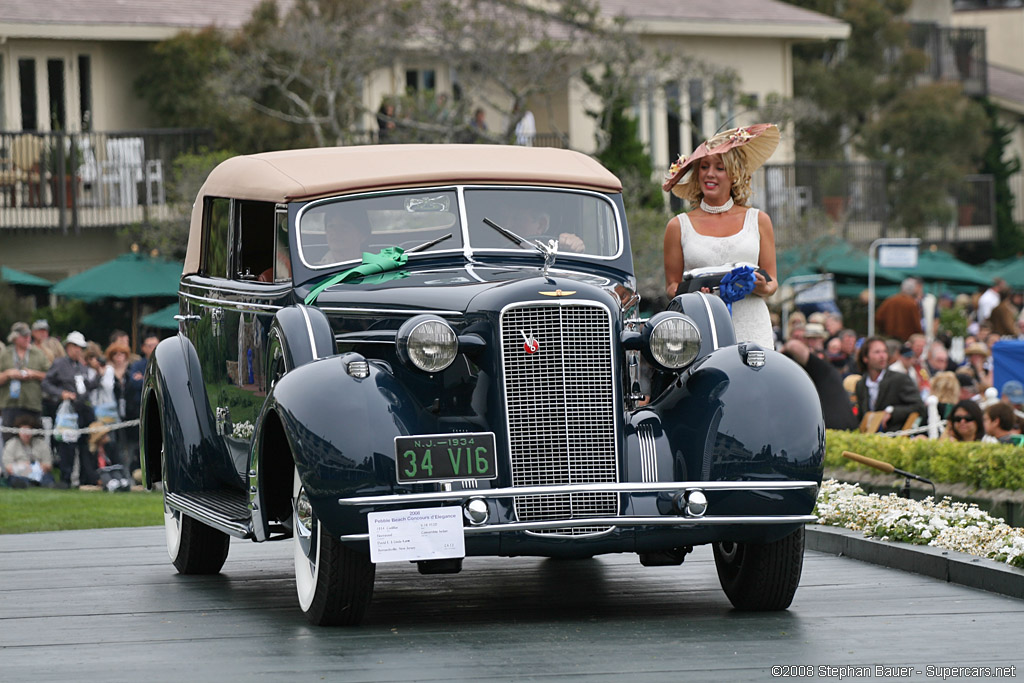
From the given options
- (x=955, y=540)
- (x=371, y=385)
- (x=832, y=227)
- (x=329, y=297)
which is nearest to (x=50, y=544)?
(x=329, y=297)

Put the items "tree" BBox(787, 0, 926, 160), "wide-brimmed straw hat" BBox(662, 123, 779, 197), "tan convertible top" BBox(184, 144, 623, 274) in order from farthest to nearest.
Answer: "tree" BBox(787, 0, 926, 160) < "wide-brimmed straw hat" BBox(662, 123, 779, 197) < "tan convertible top" BBox(184, 144, 623, 274)

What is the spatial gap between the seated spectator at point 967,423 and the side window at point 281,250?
7014 mm

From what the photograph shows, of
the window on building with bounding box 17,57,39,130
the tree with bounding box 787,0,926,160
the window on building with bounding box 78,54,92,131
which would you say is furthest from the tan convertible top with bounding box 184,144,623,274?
the tree with bounding box 787,0,926,160

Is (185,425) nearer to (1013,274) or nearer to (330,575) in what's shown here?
(330,575)

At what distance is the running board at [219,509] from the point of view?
9031 millimetres

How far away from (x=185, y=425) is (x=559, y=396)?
3206 mm

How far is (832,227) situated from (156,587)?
26.1 m

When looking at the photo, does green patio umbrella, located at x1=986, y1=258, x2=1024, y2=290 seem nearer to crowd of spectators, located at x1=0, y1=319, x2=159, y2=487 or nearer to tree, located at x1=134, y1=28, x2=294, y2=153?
tree, located at x1=134, y1=28, x2=294, y2=153

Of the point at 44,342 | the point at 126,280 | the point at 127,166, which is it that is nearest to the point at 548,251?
the point at 44,342

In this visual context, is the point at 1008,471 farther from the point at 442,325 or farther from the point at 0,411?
the point at 0,411

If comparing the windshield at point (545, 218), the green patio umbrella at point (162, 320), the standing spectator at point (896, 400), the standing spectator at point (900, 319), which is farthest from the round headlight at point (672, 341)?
the standing spectator at point (900, 319)

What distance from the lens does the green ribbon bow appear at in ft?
30.2

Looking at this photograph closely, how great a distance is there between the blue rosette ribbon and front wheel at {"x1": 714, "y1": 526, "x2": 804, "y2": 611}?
184cm

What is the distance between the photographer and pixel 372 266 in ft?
30.3
